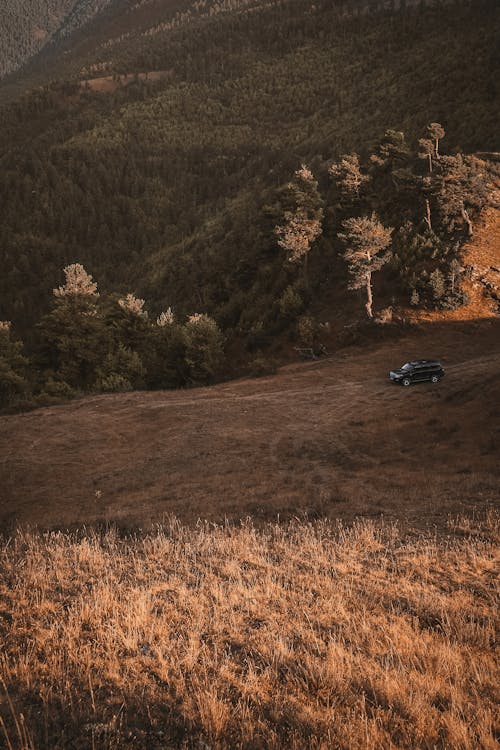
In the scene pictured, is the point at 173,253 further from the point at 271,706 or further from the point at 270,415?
the point at 271,706

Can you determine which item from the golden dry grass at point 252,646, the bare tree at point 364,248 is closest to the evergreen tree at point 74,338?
the bare tree at point 364,248

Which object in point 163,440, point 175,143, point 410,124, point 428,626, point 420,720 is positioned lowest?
point 163,440

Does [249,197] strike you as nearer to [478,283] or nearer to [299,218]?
[299,218]

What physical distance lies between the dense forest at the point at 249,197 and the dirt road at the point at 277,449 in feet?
29.4

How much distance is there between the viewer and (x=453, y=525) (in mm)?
9344

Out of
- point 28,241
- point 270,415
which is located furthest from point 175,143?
point 270,415

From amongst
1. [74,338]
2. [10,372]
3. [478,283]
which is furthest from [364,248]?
[10,372]

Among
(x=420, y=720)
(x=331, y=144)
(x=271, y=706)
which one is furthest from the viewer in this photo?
(x=331, y=144)

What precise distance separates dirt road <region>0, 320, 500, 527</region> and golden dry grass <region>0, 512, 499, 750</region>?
152 inches

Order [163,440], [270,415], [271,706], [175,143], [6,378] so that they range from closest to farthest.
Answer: [271,706]
[163,440]
[270,415]
[6,378]
[175,143]

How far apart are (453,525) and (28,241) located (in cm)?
13112

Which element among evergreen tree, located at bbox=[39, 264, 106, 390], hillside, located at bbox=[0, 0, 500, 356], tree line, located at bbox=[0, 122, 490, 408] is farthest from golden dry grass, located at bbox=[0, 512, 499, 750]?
evergreen tree, located at bbox=[39, 264, 106, 390]

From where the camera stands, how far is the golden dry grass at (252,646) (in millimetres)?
3725

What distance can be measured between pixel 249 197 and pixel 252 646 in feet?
298
